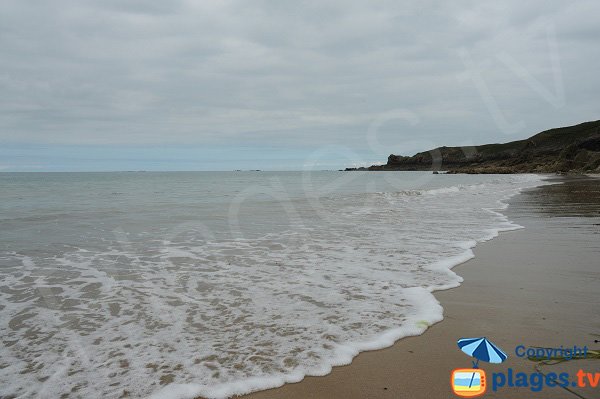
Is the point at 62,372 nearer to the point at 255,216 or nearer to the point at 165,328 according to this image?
the point at 165,328

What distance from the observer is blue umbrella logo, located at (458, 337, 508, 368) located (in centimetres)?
325

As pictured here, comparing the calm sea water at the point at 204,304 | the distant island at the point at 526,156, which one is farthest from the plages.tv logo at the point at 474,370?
the distant island at the point at 526,156

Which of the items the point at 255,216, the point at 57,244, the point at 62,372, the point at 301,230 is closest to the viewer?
the point at 62,372

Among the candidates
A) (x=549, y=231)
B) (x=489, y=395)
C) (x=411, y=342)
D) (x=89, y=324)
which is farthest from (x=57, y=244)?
(x=549, y=231)

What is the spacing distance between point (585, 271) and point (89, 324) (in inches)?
267

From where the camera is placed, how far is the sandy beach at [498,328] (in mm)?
2934

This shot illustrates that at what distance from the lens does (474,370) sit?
123 inches

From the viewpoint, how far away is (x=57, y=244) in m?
9.17

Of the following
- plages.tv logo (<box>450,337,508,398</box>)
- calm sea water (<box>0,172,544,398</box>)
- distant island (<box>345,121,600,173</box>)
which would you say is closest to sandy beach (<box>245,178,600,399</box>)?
plages.tv logo (<box>450,337,508,398</box>)

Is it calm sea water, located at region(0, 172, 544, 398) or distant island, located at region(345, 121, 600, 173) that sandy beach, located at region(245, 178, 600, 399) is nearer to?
calm sea water, located at region(0, 172, 544, 398)

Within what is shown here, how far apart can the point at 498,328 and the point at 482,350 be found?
0.67 metres

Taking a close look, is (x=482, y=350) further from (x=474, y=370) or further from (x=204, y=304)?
(x=204, y=304)

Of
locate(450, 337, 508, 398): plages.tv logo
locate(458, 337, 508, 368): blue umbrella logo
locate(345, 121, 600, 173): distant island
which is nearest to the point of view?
locate(450, 337, 508, 398): plages.tv logo

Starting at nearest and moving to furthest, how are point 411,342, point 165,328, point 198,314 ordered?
point 411,342
point 165,328
point 198,314
